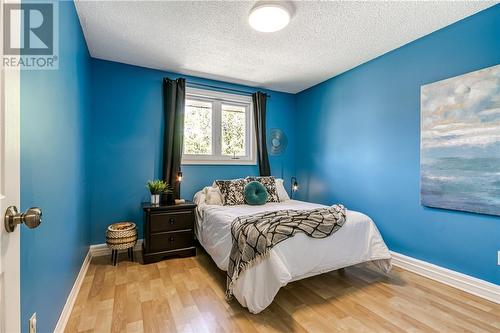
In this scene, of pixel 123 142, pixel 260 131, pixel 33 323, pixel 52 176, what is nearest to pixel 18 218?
pixel 33 323

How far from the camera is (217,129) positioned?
3822mm

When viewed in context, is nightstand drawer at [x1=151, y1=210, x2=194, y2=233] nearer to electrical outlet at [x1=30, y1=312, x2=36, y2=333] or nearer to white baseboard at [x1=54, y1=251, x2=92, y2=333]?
white baseboard at [x1=54, y1=251, x2=92, y2=333]

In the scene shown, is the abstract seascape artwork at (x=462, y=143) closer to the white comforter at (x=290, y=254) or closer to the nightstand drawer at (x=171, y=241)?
the white comforter at (x=290, y=254)

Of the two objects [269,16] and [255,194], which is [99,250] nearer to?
[255,194]

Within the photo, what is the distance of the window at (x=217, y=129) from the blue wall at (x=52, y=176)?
1.57 m

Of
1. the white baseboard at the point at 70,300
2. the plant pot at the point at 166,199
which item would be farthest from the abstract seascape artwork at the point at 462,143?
the white baseboard at the point at 70,300

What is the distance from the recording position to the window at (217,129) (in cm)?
364

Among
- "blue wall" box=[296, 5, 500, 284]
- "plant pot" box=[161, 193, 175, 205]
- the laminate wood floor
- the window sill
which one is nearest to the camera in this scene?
the laminate wood floor

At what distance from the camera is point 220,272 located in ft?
8.46

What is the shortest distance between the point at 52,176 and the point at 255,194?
2180mm

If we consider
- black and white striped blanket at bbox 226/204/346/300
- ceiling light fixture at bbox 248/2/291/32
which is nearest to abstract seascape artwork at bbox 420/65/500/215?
black and white striped blanket at bbox 226/204/346/300

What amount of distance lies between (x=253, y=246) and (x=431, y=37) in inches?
109

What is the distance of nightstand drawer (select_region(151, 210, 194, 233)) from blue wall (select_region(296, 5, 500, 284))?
2.15 metres

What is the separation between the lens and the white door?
65 centimetres
